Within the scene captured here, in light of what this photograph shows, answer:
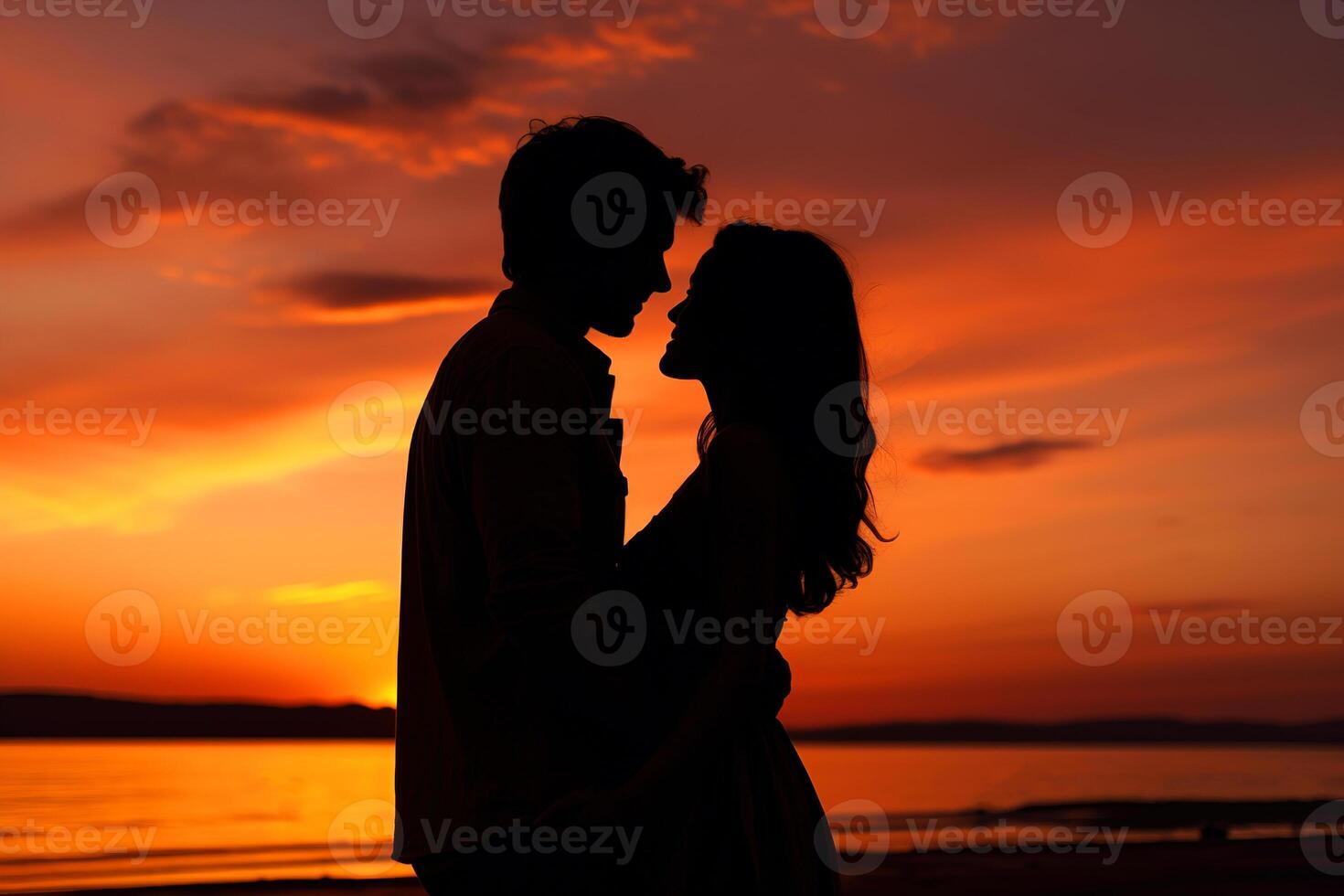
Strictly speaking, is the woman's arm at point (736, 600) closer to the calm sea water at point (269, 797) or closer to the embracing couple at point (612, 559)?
the embracing couple at point (612, 559)

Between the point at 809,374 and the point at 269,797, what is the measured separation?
27713 mm

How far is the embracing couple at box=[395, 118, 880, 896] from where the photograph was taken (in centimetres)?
213

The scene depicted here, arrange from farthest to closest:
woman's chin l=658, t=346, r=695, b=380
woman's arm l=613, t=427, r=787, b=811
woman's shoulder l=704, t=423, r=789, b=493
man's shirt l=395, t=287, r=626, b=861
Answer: woman's chin l=658, t=346, r=695, b=380 → woman's shoulder l=704, t=423, r=789, b=493 → woman's arm l=613, t=427, r=787, b=811 → man's shirt l=395, t=287, r=626, b=861

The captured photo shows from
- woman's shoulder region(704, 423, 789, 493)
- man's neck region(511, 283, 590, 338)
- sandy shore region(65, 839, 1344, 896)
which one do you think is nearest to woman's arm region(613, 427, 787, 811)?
woman's shoulder region(704, 423, 789, 493)

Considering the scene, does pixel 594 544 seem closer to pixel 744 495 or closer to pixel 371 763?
pixel 744 495

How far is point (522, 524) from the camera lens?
81.7 inches

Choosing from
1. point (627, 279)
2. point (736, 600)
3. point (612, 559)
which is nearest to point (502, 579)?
point (612, 559)

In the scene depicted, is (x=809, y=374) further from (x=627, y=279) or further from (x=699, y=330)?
(x=627, y=279)

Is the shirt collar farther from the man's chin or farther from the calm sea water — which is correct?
the calm sea water

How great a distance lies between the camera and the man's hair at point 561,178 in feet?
8.09

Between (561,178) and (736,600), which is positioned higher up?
(561,178)

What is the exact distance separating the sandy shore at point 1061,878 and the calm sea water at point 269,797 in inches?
57.5

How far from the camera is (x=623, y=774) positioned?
2250mm

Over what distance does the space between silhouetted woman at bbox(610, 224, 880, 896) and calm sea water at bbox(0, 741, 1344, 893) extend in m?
14.7
